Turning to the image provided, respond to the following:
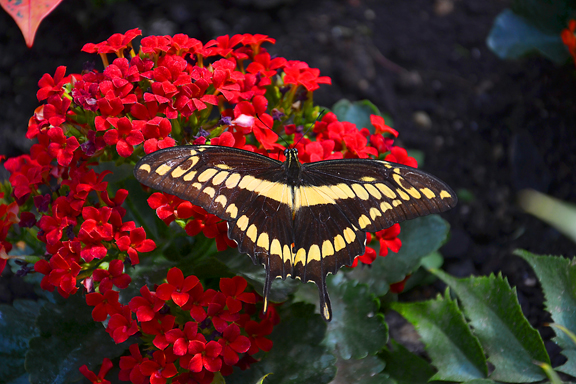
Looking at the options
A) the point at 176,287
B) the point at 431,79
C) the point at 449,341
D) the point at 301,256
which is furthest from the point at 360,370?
the point at 431,79

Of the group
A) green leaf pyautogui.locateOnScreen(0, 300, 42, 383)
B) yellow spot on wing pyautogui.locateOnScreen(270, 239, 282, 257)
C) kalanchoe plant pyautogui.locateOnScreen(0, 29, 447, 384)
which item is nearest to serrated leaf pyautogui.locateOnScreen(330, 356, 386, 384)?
kalanchoe plant pyautogui.locateOnScreen(0, 29, 447, 384)

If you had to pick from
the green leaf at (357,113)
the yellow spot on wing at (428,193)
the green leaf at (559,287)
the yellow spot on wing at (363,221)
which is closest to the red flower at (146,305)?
the yellow spot on wing at (363,221)

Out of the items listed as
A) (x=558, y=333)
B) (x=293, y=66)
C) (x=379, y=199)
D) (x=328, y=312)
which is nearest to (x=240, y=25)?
(x=293, y=66)

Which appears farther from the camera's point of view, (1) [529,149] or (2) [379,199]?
(1) [529,149]

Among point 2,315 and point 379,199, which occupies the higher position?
point 379,199

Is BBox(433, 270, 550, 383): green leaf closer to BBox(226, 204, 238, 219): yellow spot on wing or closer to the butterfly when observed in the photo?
the butterfly

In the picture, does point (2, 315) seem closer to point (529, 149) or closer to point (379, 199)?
point (379, 199)

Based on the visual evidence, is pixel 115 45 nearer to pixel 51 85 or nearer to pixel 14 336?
pixel 51 85
